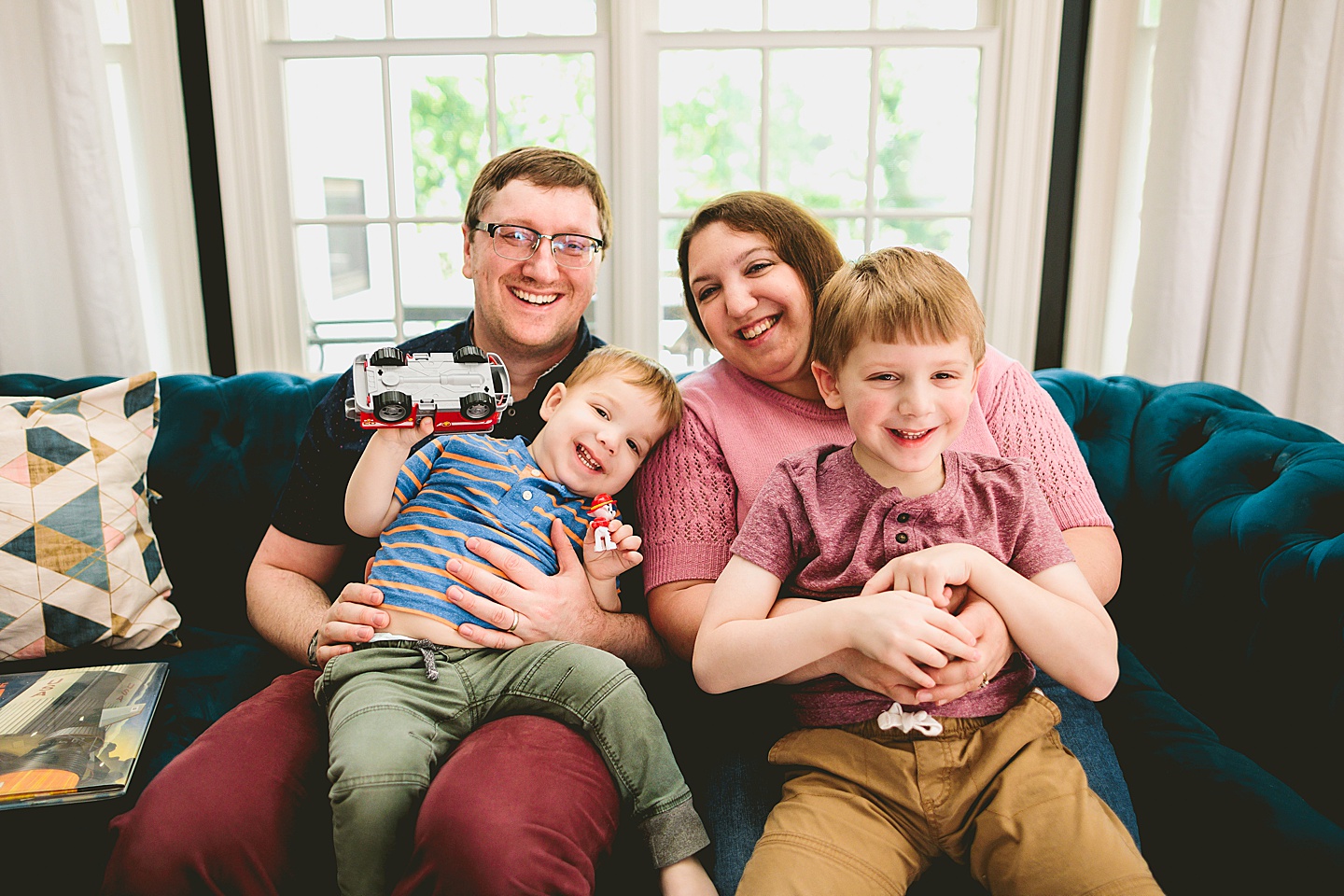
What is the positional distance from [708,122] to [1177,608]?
5.51 feet

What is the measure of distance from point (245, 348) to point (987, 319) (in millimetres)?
2145

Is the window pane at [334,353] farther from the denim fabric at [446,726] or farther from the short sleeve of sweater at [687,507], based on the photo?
the denim fabric at [446,726]

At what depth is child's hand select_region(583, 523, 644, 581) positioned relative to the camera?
133 centimetres

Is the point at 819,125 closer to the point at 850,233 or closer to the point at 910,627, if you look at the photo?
the point at 850,233

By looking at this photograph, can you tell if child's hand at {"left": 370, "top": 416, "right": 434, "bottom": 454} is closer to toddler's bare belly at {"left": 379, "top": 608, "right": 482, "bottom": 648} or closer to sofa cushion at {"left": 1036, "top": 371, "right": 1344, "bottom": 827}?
toddler's bare belly at {"left": 379, "top": 608, "right": 482, "bottom": 648}

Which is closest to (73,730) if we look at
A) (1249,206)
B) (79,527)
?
(79,527)

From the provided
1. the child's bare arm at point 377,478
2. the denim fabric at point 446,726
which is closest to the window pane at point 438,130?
the child's bare arm at point 377,478

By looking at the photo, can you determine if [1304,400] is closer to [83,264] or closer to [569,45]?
[569,45]

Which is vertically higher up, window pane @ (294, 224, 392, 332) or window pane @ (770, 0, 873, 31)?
window pane @ (770, 0, 873, 31)

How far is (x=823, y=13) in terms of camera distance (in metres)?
2.32

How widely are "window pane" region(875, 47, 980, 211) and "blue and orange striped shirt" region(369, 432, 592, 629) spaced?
4.96 ft

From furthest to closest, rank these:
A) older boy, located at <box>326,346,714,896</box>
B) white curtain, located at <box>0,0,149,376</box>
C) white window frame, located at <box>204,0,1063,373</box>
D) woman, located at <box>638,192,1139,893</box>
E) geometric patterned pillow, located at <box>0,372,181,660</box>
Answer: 1. white window frame, located at <box>204,0,1063,373</box>
2. white curtain, located at <box>0,0,149,376</box>
3. geometric patterned pillow, located at <box>0,372,181,660</box>
4. woman, located at <box>638,192,1139,893</box>
5. older boy, located at <box>326,346,714,896</box>

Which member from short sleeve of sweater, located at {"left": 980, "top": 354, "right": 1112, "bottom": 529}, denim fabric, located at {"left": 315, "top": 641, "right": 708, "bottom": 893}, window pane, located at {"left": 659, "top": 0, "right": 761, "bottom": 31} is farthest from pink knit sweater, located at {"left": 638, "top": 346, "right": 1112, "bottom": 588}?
window pane, located at {"left": 659, "top": 0, "right": 761, "bottom": 31}

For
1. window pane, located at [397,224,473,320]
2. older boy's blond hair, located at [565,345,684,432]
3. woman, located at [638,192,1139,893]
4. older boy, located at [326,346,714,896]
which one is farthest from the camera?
window pane, located at [397,224,473,320]
